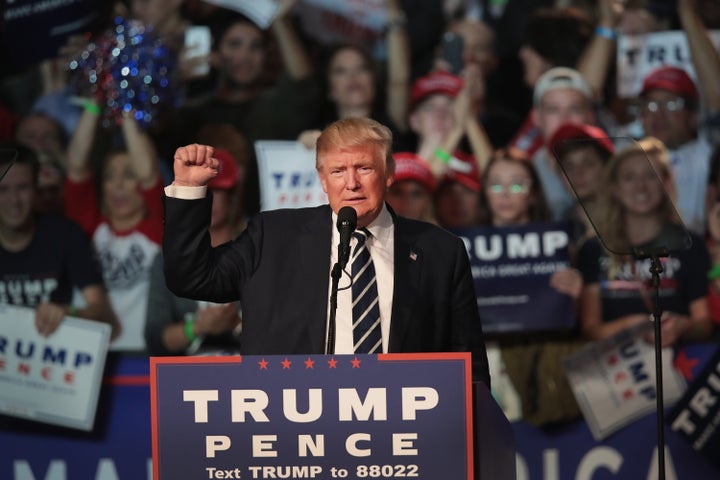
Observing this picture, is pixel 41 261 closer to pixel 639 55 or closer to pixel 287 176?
pixel 287 176

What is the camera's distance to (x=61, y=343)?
6.12m

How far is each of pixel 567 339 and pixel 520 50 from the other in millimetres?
1466

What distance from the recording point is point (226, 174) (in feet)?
19.8

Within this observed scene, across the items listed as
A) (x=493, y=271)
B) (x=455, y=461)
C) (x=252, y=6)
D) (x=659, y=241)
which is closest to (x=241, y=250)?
(x=455, y=461)

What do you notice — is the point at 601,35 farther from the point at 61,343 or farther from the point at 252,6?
the point at 61,343

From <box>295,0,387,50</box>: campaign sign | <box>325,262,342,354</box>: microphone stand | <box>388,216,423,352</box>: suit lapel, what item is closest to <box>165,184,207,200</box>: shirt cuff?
<box>325,262,342,354</box>: microphone stand

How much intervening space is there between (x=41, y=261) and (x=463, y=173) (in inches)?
81.5

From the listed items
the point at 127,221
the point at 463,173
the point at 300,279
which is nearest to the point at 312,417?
the point at 300,279

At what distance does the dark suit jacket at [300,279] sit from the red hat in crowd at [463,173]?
9.02 ft

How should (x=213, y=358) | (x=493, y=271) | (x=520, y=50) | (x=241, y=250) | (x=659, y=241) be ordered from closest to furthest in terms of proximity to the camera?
(x=213, y=358) → (x=241, y=250) → (x=659, y=241) → (x=493, y=271) → (x=520, y=50)

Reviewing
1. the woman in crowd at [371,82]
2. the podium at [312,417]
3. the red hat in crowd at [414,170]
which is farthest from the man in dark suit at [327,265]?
the woman in crowd at [371,82]

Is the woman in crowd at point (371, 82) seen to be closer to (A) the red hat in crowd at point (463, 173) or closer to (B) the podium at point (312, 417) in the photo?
(A) the red hat in crowd at point (463, 173)

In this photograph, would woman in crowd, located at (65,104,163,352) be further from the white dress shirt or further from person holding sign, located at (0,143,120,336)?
the white dress shirt

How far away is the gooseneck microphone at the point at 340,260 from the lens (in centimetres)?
288
